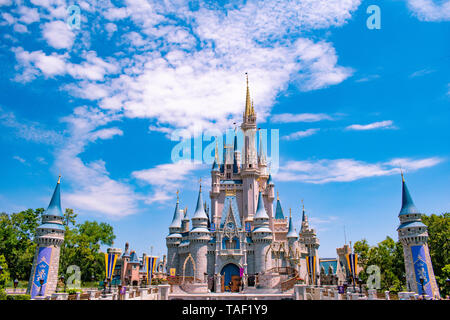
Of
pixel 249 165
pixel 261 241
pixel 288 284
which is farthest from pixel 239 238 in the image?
pixel 249 165

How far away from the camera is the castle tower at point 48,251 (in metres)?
37.0

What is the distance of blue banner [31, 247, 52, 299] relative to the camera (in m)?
36.6

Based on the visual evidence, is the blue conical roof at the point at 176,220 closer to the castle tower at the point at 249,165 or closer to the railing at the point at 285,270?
the castle tower at the point at 249,165

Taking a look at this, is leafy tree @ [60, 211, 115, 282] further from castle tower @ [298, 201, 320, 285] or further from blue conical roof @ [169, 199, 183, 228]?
castle tower @ [298, 201, 320, 285]

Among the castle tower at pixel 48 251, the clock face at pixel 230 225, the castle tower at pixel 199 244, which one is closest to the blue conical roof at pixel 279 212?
the clock face at pixel 230 225

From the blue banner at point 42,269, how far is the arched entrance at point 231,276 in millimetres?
24342

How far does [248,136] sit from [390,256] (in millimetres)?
35813

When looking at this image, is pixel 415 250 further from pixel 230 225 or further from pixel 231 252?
pixel 230 225

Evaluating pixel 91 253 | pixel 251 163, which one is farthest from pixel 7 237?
pixel 251 163

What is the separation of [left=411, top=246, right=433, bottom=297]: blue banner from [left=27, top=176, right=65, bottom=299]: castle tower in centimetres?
4277
